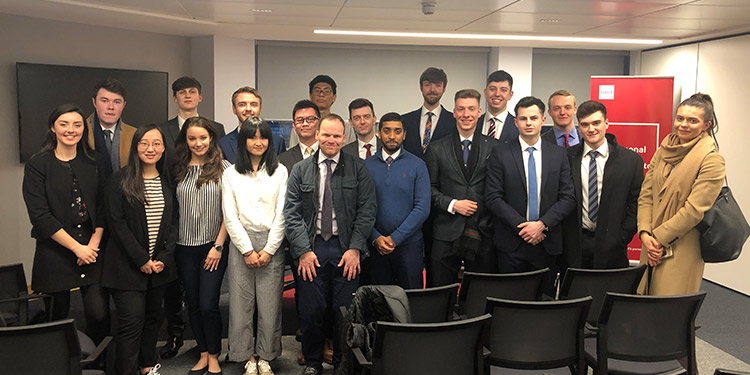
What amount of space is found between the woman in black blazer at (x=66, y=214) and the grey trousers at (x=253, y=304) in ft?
2.68

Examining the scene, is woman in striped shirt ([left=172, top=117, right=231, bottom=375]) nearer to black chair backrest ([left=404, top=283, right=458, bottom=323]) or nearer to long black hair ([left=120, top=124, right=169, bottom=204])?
long black hair ([left=120, top=124, right=169, bottom=204])

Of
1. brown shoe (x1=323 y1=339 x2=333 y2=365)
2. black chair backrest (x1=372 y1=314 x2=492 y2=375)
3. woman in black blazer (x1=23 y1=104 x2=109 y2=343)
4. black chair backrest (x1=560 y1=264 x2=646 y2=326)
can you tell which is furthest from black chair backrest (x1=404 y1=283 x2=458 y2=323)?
woman in black blazer (x1=23 y1=104 x2=109 y2=343)

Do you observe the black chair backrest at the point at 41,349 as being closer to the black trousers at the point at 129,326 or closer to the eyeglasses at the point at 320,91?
the black trousers at the point at 129,326

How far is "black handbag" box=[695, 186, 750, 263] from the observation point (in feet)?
11.8

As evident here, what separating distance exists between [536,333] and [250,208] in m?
1.88

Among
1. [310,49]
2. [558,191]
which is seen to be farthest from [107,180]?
[310,49]

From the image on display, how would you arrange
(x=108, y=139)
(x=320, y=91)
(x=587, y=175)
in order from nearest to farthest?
(x=587, y=175) → (x=108, y=139) → (x=320, y=91)

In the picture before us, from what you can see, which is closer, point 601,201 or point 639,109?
point 601,201

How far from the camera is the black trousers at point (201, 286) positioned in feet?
12.4

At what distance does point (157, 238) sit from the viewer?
3656 millimetres

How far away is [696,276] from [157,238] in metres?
3.40

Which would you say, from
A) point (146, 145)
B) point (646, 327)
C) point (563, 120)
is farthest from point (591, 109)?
point (146, 145)

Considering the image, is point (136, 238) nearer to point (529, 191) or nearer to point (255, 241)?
point (255, 241)

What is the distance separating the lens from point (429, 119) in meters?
4.72
